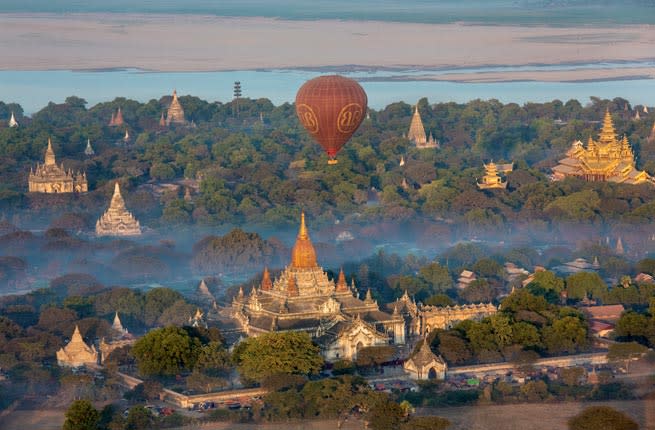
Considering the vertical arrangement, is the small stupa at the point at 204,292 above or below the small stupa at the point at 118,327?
above

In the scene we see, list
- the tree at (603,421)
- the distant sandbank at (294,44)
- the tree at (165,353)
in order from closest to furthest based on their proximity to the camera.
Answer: the tree at (603,421) < the tree at (165,353) < the distant sandbank at (294,44)

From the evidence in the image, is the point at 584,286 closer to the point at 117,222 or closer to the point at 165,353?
the point at 165,353

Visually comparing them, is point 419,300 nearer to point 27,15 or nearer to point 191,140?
point 191,140

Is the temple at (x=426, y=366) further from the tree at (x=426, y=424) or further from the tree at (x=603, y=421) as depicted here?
the tree at (x=603, y=421)

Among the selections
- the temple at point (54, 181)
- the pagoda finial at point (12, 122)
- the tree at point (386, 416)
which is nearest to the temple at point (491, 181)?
the temple at point (54, 181)

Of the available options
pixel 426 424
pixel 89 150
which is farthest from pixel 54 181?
pixel 426 424

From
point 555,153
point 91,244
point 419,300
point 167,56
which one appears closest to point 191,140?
point 555,153

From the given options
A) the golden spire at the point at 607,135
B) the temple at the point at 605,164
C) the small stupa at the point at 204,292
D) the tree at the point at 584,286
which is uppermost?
the golden spire at the point at 607,135
